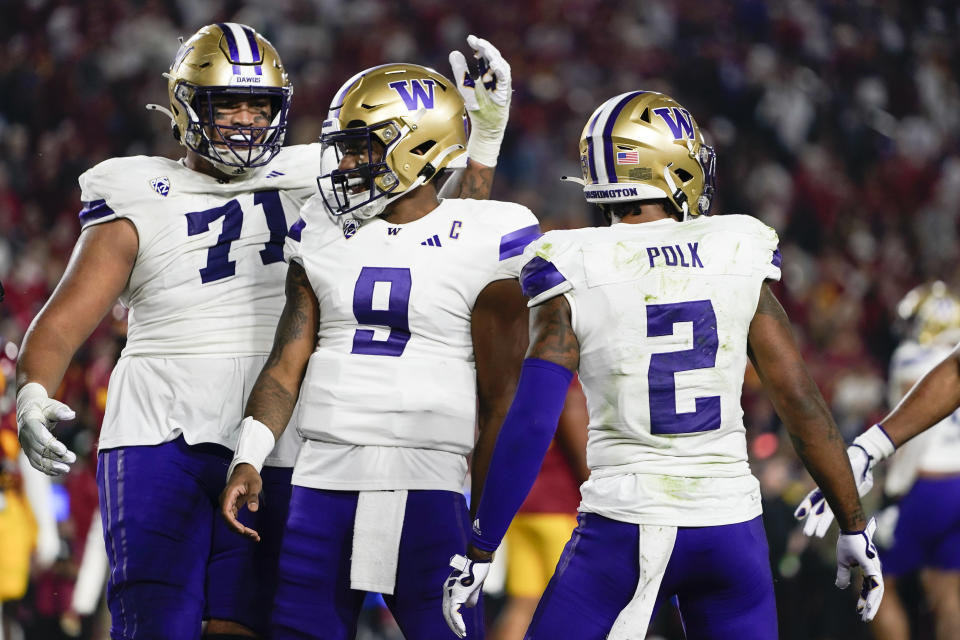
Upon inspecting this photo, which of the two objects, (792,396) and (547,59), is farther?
(547,59)

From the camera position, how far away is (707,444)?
2863 millimetres

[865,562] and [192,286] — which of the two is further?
[192,286]

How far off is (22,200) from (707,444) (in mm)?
8156

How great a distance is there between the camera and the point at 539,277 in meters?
2.88

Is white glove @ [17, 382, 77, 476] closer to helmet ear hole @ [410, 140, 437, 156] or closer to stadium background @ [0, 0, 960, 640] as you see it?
helmet ear hole @ [410, 140, 437, 156]

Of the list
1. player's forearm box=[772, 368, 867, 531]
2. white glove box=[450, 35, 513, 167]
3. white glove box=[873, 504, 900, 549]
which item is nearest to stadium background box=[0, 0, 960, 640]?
white glove box=[873, 504, 900, 549]

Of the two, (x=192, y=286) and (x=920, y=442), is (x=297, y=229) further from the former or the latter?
(x=920, y=442)

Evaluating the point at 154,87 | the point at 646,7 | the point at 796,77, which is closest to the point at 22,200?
A: the point at 154,87

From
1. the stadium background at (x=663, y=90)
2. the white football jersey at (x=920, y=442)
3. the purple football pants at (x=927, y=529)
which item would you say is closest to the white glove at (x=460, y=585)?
the white football jersey at (x=920, y=442)

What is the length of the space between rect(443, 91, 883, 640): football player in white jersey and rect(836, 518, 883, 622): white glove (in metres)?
0.27

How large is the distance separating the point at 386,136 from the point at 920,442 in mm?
3478

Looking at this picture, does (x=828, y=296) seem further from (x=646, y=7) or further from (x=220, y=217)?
(x=220, y=217)

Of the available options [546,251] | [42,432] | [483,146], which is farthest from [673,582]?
[42,432]

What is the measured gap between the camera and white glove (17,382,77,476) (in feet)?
10.2
